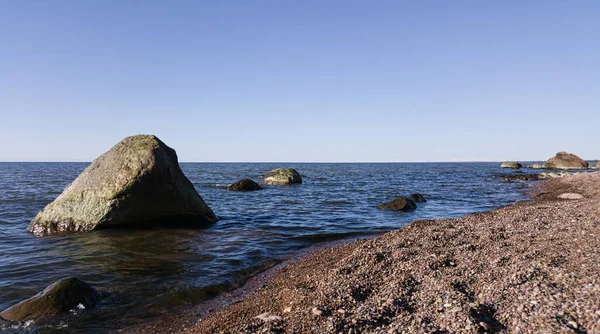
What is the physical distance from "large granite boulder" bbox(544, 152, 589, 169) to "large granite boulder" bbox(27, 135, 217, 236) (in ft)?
287

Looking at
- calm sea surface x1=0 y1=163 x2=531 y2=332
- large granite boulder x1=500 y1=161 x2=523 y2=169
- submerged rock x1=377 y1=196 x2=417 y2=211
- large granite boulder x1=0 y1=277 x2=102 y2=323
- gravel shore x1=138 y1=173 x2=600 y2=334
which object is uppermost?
large granite boulder x1=500 y1=161 x2=523 y2=169

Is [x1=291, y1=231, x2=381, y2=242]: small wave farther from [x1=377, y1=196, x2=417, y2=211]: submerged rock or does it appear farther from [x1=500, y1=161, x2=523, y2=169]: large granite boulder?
[x1=500, y1=161, x2=523, y2=169]: large granite boulder

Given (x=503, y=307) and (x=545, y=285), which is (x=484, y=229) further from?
(x=503, y=307)

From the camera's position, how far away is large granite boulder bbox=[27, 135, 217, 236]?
13859 millimetres

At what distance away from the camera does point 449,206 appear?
22.7 m

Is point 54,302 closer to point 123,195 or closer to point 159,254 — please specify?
point 159,254

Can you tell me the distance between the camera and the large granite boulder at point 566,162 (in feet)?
249

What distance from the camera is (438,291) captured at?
5.95 m

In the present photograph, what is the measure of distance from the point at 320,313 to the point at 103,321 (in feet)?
13.4

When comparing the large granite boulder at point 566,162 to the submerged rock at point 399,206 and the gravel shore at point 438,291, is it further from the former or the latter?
the gravel shore at point 438,291

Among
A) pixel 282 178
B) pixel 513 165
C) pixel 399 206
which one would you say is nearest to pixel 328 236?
pixel 399 206

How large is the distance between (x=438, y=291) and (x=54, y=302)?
23.0ft

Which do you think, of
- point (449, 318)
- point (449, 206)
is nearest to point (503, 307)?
point (449, 318)

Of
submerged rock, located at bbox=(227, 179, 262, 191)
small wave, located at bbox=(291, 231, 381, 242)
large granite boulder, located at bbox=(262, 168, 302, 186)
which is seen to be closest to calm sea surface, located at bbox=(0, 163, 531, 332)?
small wave, located at bbox=(291, 231, 381, 242)
